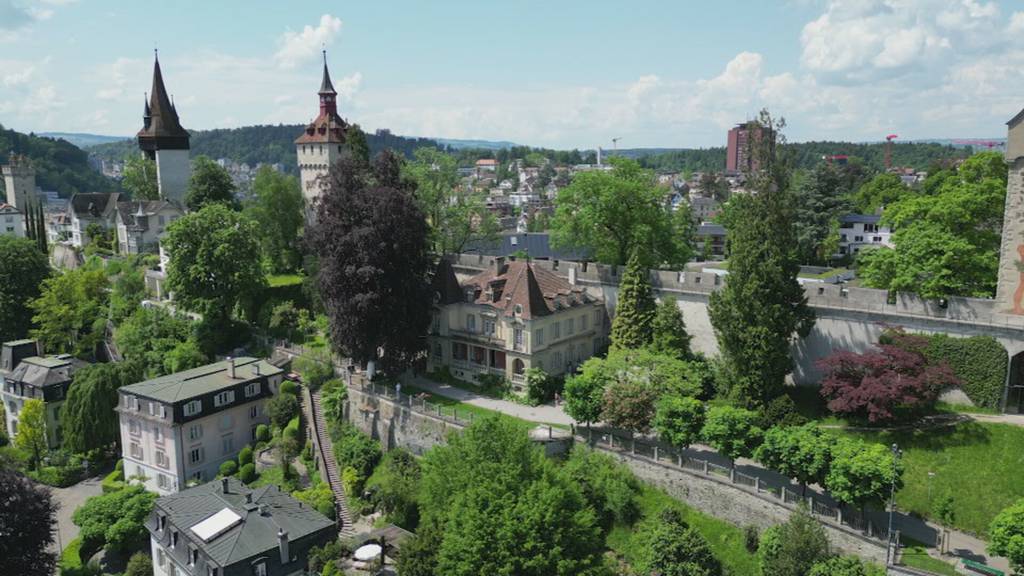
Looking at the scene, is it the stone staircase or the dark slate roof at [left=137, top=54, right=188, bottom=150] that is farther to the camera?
the dark slate roof at [left=137, top=54, right=188, bottom=150]

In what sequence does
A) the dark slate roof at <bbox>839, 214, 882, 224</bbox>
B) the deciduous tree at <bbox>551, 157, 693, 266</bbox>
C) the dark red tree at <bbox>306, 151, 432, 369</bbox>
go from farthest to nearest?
the dark slate roof at <bbox>839, 214, 882, 224</bbox> → the deciduous tree at <bbox>551, 157, 693, 266</bbox> → the dark red tree at <bbox>306, 151, 432, 369</bbox>

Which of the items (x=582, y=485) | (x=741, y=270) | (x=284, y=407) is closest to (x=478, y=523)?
(x=582, y=485)

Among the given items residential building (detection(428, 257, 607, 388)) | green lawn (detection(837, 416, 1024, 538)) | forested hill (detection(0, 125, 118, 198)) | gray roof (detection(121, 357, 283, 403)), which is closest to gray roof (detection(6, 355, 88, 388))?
gray roof (detection(121, 357, 283, 403))

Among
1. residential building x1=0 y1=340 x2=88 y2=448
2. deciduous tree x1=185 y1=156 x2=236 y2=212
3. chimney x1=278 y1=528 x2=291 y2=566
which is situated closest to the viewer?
chimney x1=278 y1=528 x2=291 y2=566

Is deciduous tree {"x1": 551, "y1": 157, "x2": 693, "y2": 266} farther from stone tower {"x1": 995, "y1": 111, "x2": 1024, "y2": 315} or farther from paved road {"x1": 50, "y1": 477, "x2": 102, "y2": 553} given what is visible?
paved road {"x1": 50, "y1": 477, "x2": 102, "y2": 553}

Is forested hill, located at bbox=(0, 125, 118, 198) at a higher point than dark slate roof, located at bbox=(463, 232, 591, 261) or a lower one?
higher

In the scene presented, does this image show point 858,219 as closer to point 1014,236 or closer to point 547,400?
point 1014,236

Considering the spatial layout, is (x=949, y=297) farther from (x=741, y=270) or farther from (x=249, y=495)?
(x=249, y=495)

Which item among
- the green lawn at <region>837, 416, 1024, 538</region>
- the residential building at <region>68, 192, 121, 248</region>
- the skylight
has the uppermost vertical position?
the residential building at <region>68, 192, 121, 248</region>
